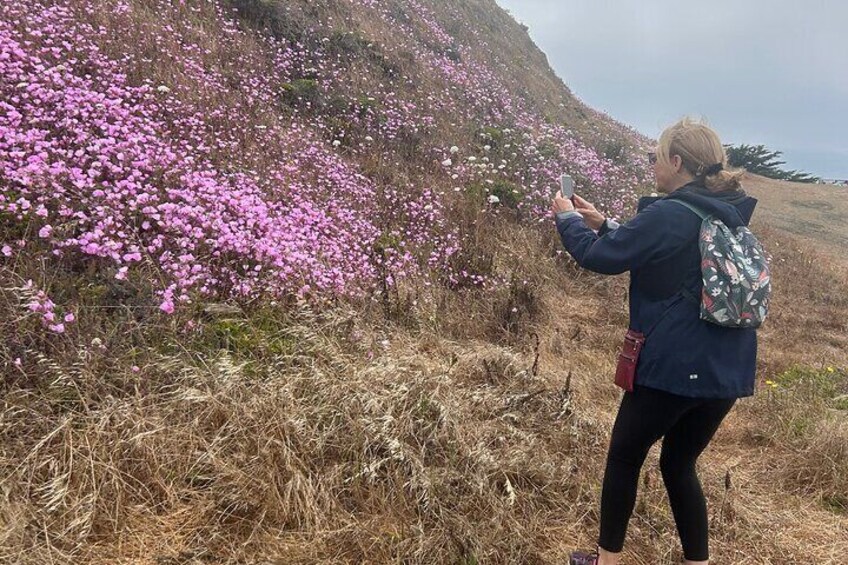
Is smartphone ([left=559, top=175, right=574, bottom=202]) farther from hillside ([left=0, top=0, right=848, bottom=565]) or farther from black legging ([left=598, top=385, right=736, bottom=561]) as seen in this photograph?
hillside ([left=0, top=0, right=848, bottom=565])

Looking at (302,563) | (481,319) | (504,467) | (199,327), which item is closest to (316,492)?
(302,563)

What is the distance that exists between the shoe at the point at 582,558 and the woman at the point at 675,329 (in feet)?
0.78

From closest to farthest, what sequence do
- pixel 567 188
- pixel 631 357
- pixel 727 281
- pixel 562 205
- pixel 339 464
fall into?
pixel 727 281 → pixel 631 357 → pixel 562 205 → pixel 567 188 → pixel 339 464

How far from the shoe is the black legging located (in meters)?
0.12

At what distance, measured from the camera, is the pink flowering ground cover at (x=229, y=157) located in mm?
4160

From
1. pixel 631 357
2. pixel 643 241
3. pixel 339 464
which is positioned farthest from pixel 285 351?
pixel 643 241

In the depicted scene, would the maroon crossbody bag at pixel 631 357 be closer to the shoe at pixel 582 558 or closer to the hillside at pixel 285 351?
the shoe at pixel 582 558

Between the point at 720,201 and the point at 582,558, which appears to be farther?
the point at 582,558

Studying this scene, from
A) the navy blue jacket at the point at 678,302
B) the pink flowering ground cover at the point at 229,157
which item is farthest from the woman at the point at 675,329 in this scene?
the pink flowering ground cover at the point at 229,157

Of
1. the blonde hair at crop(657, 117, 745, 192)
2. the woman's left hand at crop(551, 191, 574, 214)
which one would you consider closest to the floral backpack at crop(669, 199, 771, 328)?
the blonde hair at crop(657, 117, 745, 192)

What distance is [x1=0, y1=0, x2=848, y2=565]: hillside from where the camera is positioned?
273 centimetres

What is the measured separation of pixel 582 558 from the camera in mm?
2703

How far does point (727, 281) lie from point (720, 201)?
0.33 m

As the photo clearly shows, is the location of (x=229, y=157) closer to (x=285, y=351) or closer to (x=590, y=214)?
(x=285, y=351)
